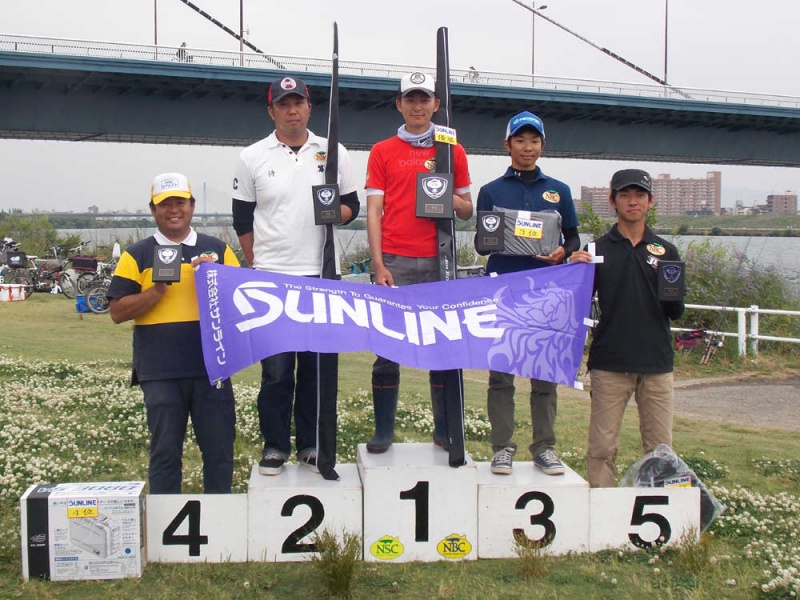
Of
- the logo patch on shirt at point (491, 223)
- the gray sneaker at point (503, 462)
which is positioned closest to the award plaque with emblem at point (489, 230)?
the logo patch on shirt at point (491, 223)

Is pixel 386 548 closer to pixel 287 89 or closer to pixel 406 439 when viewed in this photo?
pixel 287 89

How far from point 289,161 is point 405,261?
→ 3.05ft

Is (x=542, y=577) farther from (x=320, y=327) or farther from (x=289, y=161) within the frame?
(x=289, y=161)

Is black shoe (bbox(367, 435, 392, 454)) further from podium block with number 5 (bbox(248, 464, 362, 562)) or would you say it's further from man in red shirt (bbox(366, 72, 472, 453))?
podium block with number 5 (bbox(248, 464, 362, 562))

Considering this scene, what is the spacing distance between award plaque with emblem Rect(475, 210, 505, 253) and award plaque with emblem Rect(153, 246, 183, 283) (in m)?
1.76

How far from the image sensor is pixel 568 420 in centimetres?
928

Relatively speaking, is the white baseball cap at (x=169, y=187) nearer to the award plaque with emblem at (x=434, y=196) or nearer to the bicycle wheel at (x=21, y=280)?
the award plaque with emblem at (x=434, y=196)

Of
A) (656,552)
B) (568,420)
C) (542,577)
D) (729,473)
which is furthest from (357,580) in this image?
(568,420)

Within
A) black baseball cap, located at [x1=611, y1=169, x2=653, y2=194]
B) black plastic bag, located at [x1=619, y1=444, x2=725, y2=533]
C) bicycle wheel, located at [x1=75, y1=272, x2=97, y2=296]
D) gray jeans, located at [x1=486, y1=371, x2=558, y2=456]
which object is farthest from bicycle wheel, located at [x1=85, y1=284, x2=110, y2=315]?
black plastic bag, located at [x1=619, y1=444, x2=725, y2=533]

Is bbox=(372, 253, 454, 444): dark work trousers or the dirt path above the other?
bbox=(372, 253, 454, 444): dark work trousers

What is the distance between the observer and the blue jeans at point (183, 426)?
475 cm

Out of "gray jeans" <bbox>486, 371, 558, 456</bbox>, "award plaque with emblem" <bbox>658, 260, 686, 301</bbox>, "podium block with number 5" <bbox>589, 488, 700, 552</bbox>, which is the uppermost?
"award plaque with emblem" <bbox>658, 260, 686, 301</bbox>

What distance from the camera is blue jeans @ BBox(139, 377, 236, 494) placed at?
4.75 meters

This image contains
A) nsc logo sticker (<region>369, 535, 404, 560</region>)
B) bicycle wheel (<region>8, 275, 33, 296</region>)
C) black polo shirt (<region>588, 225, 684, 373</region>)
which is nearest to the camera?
nsc logo sticker (<region>369, 535, 404, 560</region>)
